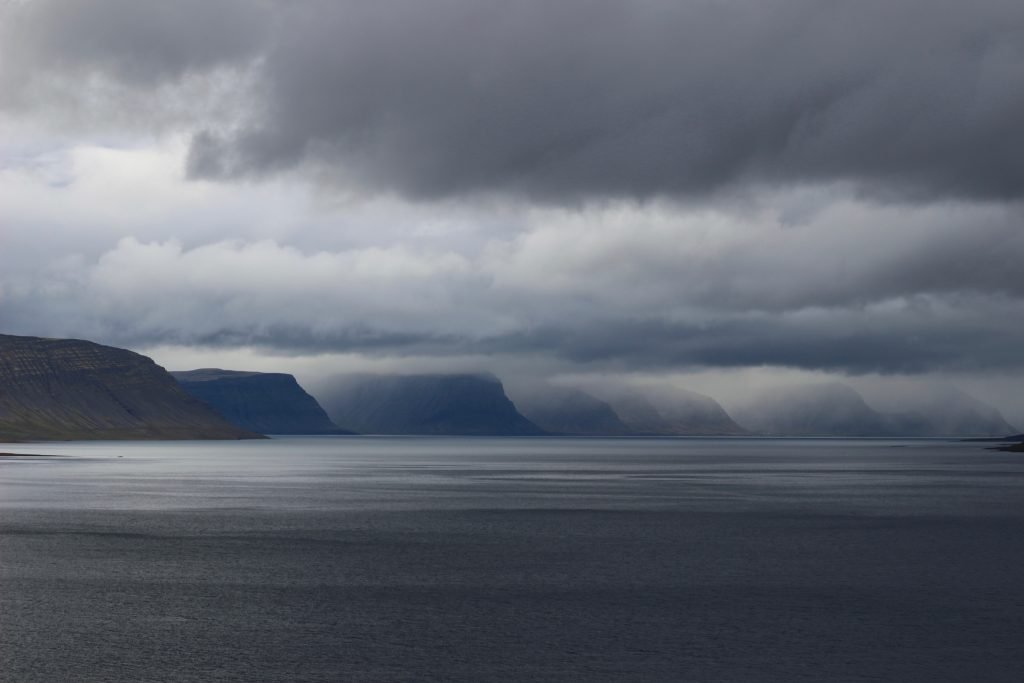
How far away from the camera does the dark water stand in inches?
1303

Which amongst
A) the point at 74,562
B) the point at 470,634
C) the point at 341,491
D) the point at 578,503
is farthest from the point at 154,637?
the point at 341,491

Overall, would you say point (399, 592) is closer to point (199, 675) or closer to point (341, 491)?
point (199, 675)

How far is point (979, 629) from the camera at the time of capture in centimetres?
3866

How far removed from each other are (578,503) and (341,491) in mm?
32837

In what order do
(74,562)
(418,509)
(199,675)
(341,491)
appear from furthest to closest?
(341,491) < (418,509) < (74,562) < (199,675)

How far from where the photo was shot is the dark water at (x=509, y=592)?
1303 inches

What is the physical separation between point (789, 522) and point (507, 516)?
21.5m

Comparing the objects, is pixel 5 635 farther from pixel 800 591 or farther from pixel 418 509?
pixel 418 509

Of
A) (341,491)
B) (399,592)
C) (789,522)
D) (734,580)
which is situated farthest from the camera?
(341,491)

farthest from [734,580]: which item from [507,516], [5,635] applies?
[507,516]

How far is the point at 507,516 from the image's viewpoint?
285 feet

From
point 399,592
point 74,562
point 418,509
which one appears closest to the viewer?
point 399,592

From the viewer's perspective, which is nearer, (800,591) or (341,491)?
(800,591)

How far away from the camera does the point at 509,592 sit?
4697cm
